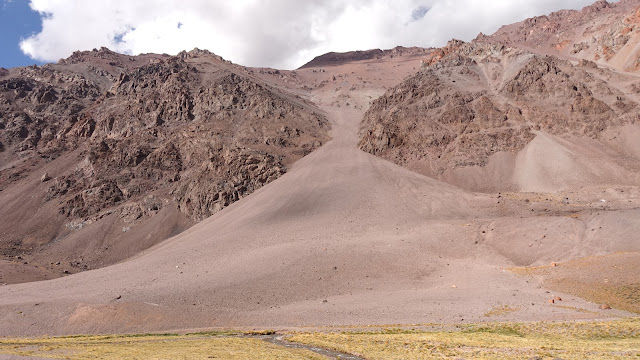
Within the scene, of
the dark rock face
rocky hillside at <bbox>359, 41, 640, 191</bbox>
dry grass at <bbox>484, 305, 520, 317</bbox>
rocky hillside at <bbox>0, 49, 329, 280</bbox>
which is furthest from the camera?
the dark rock face

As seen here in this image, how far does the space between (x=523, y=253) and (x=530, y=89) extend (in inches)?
2133

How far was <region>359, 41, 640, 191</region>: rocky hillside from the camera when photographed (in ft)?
Answer: 246

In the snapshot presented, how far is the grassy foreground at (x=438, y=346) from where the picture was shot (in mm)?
17219

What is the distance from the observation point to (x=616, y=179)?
62000 mm

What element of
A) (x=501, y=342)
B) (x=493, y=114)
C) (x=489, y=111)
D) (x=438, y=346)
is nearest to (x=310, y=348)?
(x=438, y=346)

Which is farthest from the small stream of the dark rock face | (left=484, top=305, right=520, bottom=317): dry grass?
the dark rock face

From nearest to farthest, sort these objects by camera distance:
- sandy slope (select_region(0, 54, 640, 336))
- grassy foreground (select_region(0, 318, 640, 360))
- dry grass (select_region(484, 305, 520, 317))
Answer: grassy foreground (select_region(0, 318, 640, 360)), dry grass (select_region(484, 305, 520, 317)), sandy slope (select_region(0, 54, 640, 336))

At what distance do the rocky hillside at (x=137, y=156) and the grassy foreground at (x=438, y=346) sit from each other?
166 ft

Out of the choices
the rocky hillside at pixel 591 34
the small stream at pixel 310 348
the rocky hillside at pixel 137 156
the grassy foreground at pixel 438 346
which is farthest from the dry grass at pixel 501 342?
the rocky hillside at pixel 591 34

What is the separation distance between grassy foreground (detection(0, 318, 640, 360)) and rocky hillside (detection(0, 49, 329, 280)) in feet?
166

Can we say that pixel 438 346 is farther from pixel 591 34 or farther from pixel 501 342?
pixel 591 34

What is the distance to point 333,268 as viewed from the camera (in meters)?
41.5

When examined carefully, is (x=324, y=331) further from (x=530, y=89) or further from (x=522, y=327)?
(x=530, y=89)

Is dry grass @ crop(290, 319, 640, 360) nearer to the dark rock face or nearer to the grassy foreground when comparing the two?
the grassy foreground
